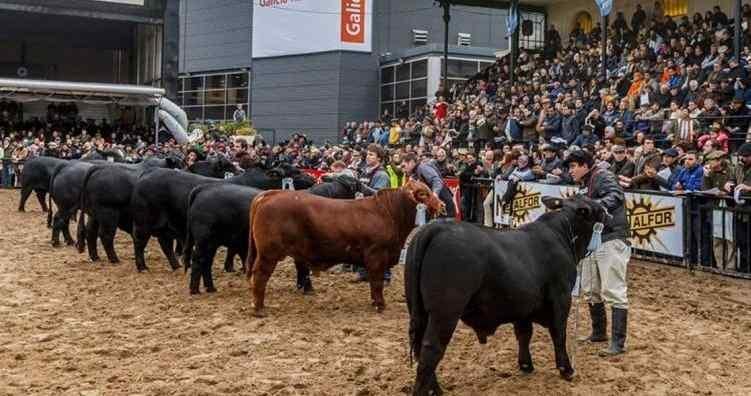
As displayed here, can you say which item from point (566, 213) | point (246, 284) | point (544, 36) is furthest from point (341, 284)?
point (544, 36)

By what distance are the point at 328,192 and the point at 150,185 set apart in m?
2.47

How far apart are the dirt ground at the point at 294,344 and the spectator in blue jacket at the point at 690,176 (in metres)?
1.61

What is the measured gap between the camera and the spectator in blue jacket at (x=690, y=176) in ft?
39.7

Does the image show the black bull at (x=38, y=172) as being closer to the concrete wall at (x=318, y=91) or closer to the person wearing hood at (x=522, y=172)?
the person wearing hood at (x=522, y=172)

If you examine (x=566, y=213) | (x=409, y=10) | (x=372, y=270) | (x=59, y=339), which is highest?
(x=409, y=10)

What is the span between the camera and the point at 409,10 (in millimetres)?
37844

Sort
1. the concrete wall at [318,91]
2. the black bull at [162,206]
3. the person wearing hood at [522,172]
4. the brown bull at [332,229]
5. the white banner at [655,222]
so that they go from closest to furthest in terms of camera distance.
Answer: the brown bull at [332,229] < the black bull at [162,206] < the white banner at [655,222] < the person wearing hood at [522,172] < the concrete wall at [318,91]

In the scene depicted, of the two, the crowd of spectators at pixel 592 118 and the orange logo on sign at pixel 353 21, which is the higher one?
the orange logo on sign at pixel 353 21

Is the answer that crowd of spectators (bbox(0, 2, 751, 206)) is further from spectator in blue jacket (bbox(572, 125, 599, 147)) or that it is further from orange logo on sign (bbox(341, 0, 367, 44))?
orange logo on sign (bbox(341, 0, 367, 44))

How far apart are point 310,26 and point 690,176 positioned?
27.0 meters

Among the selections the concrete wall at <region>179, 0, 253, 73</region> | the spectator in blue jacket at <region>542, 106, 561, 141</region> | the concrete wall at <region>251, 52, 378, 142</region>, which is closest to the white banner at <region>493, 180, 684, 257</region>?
the spectator in blue jacket at <region>542, 106, 561, 141</region>

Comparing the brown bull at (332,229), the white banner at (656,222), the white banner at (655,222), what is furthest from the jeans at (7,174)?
the white banner at (656,222)

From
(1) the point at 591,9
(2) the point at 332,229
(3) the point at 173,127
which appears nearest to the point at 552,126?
(2) the point at 332,229

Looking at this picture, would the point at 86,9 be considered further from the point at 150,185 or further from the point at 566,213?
the point at 566,213
